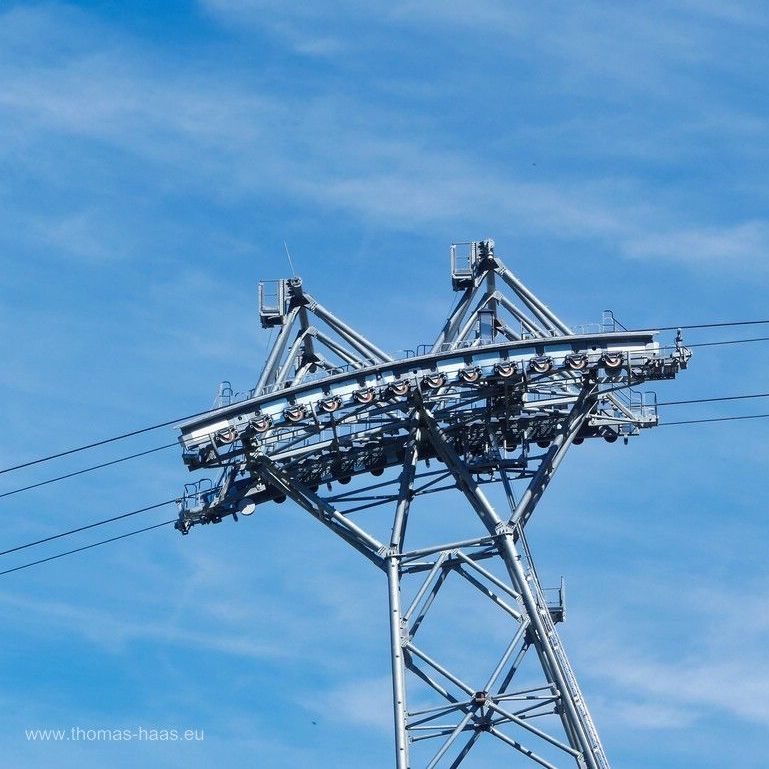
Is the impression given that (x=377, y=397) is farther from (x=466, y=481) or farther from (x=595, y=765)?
(x=595, y=765)

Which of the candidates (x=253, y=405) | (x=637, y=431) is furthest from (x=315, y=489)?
(x=637, y=431)

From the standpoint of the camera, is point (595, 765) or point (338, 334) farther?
point (338, 334)

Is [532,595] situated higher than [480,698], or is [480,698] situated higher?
[532,595]

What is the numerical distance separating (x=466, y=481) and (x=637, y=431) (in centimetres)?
676

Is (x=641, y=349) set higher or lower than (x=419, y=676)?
higher

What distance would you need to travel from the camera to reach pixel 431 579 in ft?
336

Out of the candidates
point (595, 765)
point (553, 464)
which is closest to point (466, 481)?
point (553, 464)

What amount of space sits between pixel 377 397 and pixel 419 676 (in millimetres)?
9188

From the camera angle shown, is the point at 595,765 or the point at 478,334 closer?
the point at 595,765

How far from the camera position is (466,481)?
340 feet

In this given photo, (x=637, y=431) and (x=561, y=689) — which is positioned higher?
(x=637, y=431)

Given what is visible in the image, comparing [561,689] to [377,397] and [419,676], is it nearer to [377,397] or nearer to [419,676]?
[419,676]

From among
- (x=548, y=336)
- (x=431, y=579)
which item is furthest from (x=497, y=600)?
(x=548, y=336)

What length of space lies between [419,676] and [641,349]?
42.3 feet
